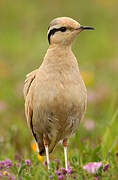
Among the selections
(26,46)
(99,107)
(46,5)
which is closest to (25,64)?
(26,46)

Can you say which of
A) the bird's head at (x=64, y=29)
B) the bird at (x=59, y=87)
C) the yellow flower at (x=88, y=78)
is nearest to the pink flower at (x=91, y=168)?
the bird at (x=59, y=87)

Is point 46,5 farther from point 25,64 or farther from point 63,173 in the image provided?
point 63,173

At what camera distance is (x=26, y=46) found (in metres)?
11.2

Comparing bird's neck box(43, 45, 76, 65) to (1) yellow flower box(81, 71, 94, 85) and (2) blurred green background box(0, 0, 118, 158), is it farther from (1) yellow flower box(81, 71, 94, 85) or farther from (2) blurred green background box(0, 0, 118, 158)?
(1) yellow flower box(81, 71, 94, 85)

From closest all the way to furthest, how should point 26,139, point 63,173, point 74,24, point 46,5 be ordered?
point 63,173, point 74,24, point 26,139, point 46,5

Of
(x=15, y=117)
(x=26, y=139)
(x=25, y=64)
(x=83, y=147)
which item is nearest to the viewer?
(x=83, y=147)

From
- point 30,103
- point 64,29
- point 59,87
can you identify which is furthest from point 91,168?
point 64,29

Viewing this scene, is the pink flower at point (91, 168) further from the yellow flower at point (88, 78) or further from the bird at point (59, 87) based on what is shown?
the yellow flower at point (88, 78)

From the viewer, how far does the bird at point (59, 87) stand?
4195 mm

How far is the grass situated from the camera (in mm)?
4527

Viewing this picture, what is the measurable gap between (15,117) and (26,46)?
412 cm

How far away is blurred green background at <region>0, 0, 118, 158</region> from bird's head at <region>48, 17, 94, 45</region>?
160 cm

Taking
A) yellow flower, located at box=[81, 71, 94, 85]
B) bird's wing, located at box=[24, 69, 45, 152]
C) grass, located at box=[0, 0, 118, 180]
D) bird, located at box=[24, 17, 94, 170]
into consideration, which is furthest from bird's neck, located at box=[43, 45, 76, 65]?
yellow flower, located at box=[81, 71, 94, 85]

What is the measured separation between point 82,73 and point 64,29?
437cm
